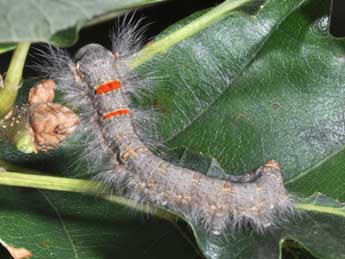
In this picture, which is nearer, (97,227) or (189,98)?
(97,227)

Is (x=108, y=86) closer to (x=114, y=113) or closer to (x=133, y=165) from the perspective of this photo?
(x=114, y=113)

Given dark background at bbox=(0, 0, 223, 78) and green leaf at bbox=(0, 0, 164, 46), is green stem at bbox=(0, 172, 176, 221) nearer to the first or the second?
green leaf at bbox=(0, 0, 164, 46)

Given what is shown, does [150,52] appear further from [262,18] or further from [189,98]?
[262,18]

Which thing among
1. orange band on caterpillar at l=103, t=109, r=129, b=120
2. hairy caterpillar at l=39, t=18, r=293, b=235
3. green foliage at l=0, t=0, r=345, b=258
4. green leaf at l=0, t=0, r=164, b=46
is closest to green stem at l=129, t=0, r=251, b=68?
green foliage at l=0, t=0, r=345, b=258

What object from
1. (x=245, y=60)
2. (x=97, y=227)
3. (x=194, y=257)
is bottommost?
(x=194, y=257)

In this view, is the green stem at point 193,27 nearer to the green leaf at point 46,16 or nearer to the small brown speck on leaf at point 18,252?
the small brown speck on leaf at point 18,252

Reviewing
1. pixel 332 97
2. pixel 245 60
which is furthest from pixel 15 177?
pixel 332 97

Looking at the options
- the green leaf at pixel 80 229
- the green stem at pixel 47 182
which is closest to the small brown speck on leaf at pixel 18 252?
the green leaf at pixel 80 229

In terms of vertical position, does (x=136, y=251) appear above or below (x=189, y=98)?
below
